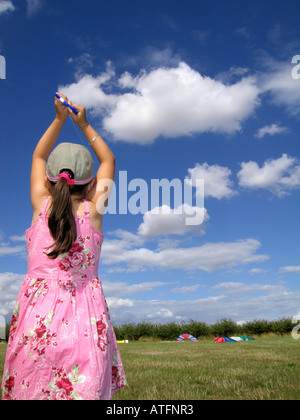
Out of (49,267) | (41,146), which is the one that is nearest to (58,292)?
(49,267)

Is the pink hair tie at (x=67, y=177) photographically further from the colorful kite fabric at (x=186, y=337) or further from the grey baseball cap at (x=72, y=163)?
the colorful kite fabric at (x=186, y=337)

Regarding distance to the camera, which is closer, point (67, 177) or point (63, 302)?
point (63, 302)

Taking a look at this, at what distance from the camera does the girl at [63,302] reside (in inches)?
86.7

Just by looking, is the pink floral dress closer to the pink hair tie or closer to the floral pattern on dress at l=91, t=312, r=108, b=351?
the floral pattern on dress at l=91, t=312, r=108, b=351

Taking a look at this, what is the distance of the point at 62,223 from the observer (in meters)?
2.40

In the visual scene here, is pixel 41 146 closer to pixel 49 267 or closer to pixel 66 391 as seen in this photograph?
pixel 49 267

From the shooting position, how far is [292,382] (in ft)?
17.9

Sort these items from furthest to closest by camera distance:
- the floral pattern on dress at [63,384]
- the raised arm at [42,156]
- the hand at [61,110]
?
the hand at [61,110], the raised arm at [42,156], the floral pattern on dress at [63,384]

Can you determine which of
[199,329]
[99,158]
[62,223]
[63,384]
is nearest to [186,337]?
[199,329]

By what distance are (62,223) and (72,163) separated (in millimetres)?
419

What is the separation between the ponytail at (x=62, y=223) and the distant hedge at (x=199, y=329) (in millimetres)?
23033

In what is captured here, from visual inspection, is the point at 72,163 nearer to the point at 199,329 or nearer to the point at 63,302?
the point at 63,302

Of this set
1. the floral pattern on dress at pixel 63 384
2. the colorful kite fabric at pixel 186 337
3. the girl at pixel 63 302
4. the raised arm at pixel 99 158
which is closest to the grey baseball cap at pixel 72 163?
the girl at pixel 63 302

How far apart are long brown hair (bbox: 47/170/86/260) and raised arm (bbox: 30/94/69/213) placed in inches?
9.3
